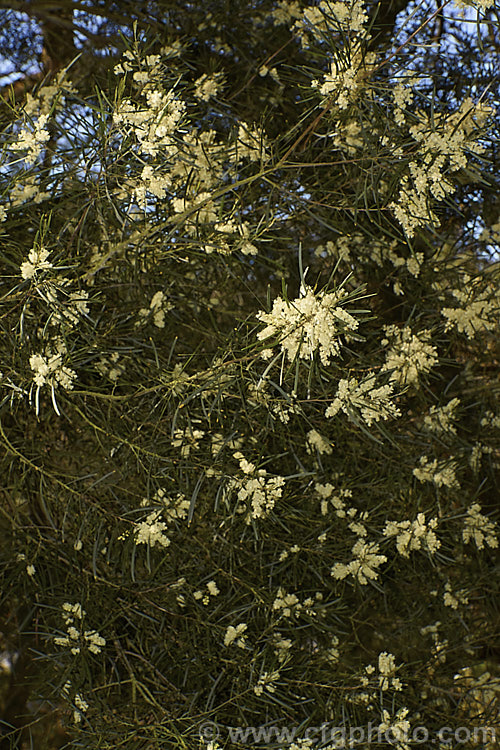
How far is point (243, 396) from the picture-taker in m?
1.40

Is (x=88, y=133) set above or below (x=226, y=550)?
above

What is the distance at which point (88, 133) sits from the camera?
144cm

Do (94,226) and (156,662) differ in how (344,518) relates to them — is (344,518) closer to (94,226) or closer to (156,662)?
(156,662)

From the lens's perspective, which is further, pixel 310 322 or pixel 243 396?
pixel 243 396

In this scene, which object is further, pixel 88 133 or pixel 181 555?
pixel 181 555

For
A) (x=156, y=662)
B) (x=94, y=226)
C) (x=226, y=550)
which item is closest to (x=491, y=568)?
(x=226, y=550)

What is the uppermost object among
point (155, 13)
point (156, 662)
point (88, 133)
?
point (155, 13)

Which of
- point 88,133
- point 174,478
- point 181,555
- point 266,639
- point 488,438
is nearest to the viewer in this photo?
point 88,133

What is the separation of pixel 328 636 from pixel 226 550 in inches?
17.9

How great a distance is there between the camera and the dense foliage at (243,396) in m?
1.42

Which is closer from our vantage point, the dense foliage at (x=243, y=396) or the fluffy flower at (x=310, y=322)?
the fluffy flower at (x=310, y=322)

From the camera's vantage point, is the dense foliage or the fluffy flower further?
the dense foliage

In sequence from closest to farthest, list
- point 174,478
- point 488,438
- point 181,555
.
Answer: point 174,478
point 181,555
point 488,438

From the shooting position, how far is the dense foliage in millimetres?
1424
